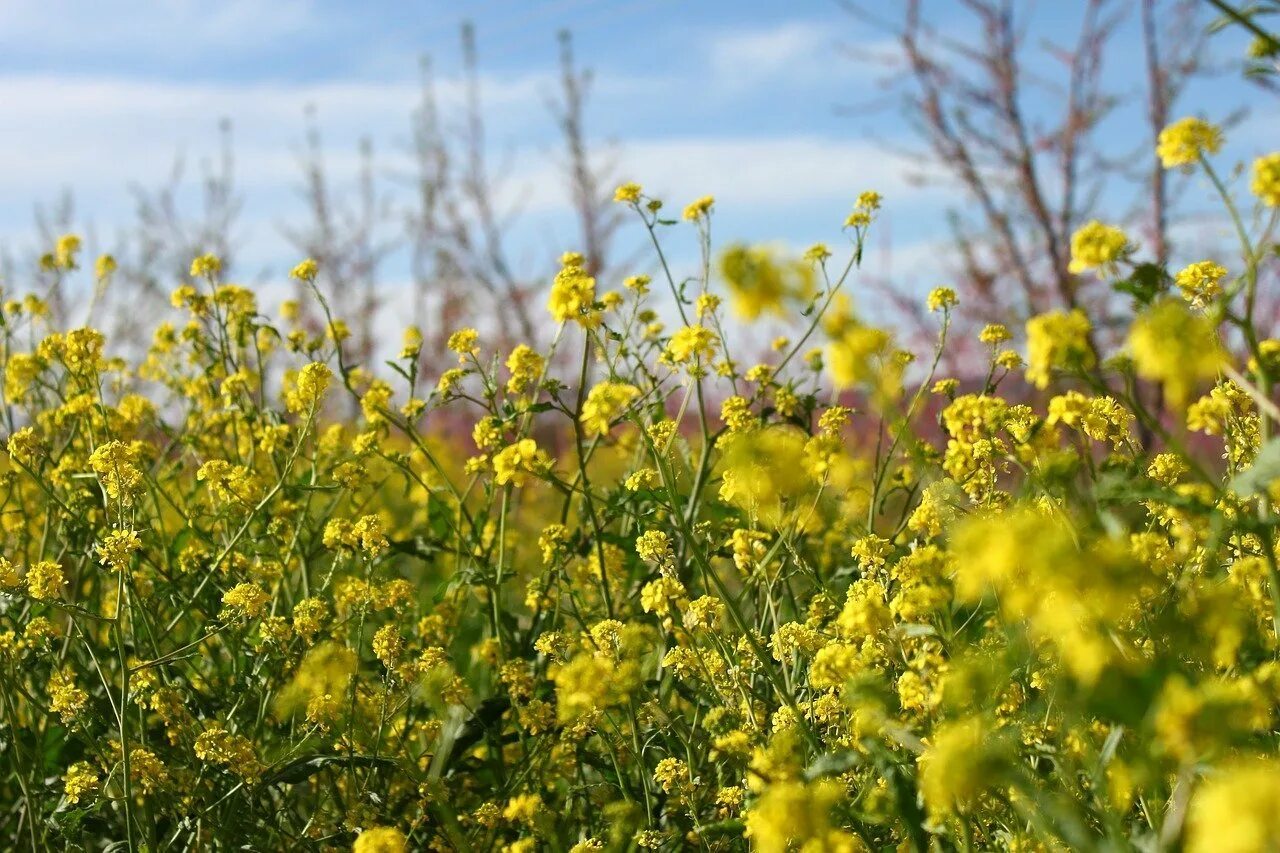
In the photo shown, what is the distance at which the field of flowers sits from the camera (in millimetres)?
1711

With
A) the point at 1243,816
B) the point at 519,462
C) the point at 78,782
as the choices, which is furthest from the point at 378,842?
the point at 1243,816

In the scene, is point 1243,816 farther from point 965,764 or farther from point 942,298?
point 942,298

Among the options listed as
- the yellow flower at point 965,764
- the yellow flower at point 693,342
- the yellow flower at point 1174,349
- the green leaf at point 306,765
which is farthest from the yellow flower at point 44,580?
the yellow flower at point 1174,349

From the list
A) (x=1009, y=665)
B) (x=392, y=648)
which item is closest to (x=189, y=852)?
(x=392, y=648)

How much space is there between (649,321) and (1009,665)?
2.55 m

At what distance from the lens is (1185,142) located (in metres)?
2.12

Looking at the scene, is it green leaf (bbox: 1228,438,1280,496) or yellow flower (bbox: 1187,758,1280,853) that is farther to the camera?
green leaf (bbox: 1228,438,1280,496)

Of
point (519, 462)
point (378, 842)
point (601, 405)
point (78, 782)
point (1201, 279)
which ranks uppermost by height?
point (1201, 279)

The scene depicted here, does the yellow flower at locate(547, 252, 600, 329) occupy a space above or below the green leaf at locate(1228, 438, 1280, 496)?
above

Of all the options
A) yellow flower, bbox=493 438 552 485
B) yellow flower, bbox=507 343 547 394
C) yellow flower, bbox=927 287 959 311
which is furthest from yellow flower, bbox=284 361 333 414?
yellow flower, bbox=927 287 959 311

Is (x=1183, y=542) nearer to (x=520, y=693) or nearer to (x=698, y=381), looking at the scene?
(x=698, y=381)

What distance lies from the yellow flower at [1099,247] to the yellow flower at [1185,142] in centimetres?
25

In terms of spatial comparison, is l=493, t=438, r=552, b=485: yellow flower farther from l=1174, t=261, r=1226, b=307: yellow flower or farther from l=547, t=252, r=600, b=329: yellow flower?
l=1174, t=261, r=1226, b=307: yellow flower

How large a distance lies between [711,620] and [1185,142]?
4.13ft
